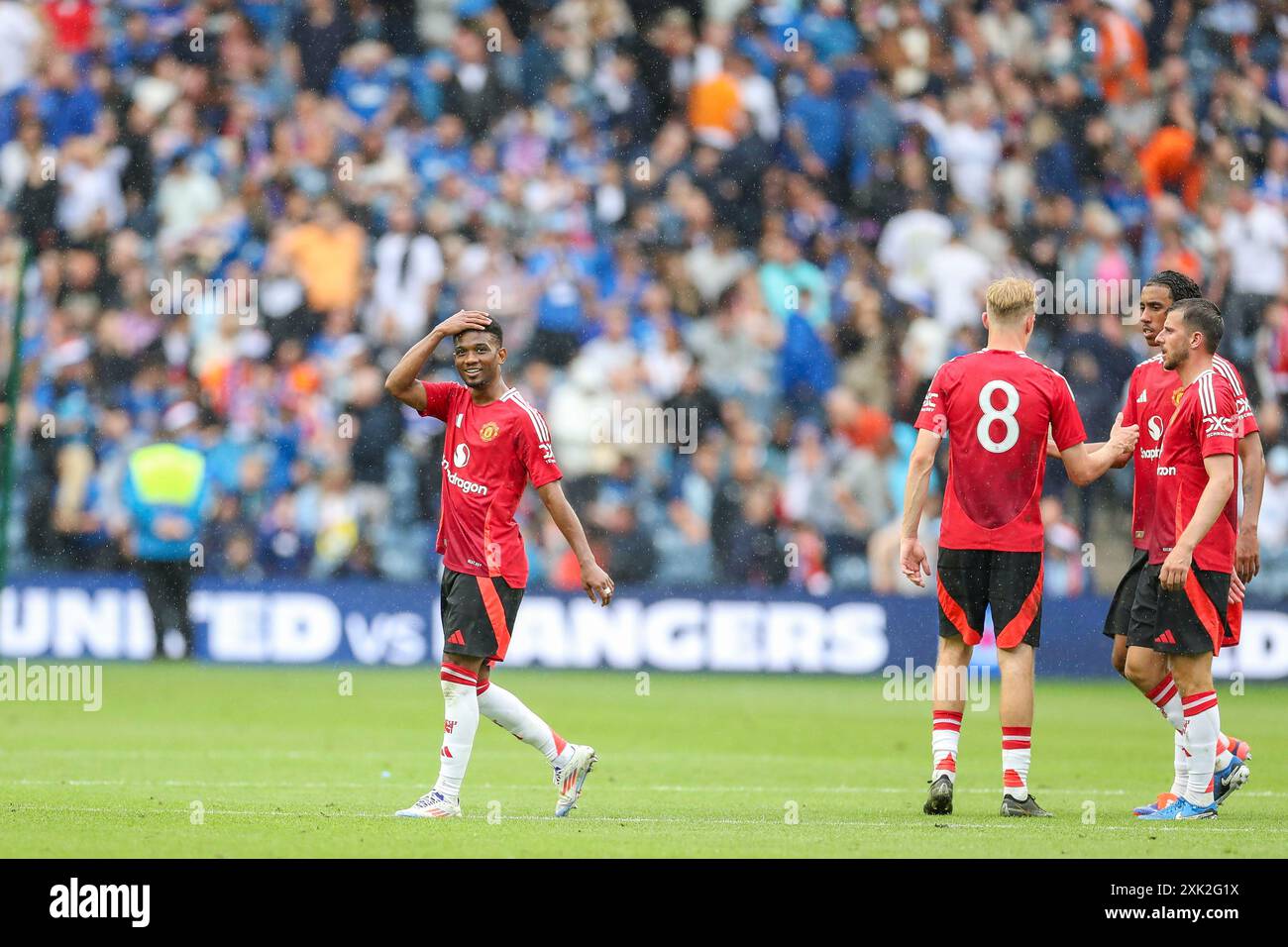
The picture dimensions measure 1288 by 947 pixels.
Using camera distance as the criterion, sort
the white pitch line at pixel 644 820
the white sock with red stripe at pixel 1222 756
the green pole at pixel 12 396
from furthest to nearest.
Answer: the green pole at pixel 12 396
the white sock with red stripe at pixel 1222 756
the white pitch line at pixel 644 820

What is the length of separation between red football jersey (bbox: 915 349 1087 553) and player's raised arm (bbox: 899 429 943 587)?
0.13 metres

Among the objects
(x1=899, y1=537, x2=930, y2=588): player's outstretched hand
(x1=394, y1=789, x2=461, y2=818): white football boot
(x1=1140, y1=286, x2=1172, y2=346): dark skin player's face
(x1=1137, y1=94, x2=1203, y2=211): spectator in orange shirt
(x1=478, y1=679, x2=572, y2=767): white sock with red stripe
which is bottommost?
(x1=394, y1=789, x2=461, y2=818): white football boot

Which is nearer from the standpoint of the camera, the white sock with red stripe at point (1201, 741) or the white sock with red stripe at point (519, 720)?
the white sock with red stripe at point (519, 720)

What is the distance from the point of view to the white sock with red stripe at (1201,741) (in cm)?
905

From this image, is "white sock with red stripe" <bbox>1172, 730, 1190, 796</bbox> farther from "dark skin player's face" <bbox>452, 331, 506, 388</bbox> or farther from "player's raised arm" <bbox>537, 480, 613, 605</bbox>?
"dark skin player's face" <bbox>452, 331, 506, 388</bbox>

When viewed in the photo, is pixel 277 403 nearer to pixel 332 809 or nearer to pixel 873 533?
pixel 873 533

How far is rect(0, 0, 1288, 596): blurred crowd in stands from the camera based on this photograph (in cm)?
1925

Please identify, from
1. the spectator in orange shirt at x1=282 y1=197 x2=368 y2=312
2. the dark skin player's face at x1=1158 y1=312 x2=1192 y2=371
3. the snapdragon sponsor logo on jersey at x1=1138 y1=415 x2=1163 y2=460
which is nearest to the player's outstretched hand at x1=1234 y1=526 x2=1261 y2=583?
the snapdragon sponsor logo on jersey at x1=1138 y1=415 x2=1163 y2=460

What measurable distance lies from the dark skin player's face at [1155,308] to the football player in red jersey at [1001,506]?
2.09 ft

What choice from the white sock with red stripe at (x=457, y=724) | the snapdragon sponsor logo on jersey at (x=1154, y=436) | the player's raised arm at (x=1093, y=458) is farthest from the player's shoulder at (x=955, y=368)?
the white sock with red stripe at (x=457, y=724)

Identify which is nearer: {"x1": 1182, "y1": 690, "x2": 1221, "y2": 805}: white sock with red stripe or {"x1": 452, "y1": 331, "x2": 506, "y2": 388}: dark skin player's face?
{"x1": 452, "y1": 331, "x2": 506, "y2": 388}: dark skin player's face

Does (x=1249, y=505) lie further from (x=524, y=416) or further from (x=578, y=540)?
(x=524, y=416)

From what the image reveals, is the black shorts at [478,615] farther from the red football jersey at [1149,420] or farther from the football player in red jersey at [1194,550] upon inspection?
the red football jersey at [1149,420]

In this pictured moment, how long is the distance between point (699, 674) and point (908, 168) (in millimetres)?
6226
